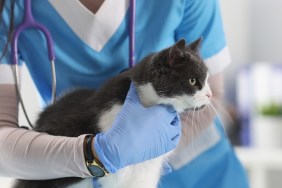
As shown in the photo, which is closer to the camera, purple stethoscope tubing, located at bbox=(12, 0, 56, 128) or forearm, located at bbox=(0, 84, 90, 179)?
forearm, located at bbox=(0, 84, 90, 179)

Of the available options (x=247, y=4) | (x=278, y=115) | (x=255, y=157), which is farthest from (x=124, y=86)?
(x=247, y=4)

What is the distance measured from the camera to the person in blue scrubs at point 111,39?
942 mm

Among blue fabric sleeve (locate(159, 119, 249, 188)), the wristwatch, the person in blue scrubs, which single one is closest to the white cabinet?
blue fabric sleeve (locate(159, 119, 249, 188))

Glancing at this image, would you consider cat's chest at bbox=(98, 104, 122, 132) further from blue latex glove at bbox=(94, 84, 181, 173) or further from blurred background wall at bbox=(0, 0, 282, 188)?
blurred background wall at bbox=(0, 0, 282, 188)

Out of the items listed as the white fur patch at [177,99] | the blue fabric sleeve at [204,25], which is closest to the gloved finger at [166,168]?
the white fur patch at [177,99]

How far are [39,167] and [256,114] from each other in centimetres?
154

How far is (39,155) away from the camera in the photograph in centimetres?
81

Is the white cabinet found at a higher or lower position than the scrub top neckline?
lower

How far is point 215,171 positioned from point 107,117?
1.24 ft

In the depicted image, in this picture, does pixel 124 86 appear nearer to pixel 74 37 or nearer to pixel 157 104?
pixel 157 104

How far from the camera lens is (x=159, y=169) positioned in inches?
34.9

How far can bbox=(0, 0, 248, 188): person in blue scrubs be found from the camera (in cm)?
94

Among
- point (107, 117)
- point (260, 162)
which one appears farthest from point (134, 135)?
point (260, 162)

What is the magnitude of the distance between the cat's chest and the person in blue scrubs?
167 mm
